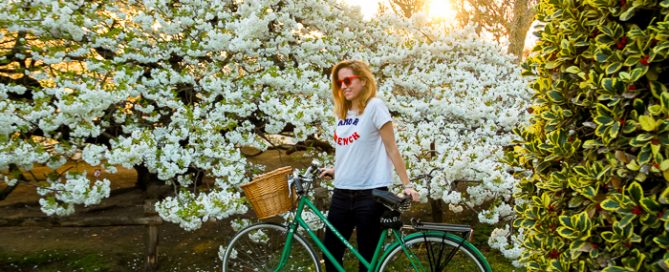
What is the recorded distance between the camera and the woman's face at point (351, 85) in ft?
11.4

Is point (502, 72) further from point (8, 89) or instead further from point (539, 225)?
point (8, 89)

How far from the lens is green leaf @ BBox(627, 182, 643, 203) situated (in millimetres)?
2025

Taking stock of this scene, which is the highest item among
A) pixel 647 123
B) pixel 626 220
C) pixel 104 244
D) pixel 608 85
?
pixel 608 85

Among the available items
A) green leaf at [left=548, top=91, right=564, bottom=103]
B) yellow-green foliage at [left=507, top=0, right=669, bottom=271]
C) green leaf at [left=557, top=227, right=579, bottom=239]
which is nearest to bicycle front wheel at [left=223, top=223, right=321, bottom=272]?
yellow-green foliage at [left=507, top=0, right=669, bottom=271]

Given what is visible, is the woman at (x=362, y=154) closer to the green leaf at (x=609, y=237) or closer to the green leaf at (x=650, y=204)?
the green leaf at (x=609, y=237)

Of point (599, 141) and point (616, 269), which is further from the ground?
point (599, 141)

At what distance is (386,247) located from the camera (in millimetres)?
3510

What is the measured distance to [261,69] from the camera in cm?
642

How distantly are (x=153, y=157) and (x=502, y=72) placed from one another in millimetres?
4675

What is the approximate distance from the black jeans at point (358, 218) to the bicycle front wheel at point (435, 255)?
0.19m

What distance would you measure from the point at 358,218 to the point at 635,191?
1831 millimetres

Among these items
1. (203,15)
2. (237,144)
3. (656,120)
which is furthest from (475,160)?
(203,15)

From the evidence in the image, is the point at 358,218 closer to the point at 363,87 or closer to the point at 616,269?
the point at 363,87

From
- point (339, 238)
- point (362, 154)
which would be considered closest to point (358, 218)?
point (339, 238)
